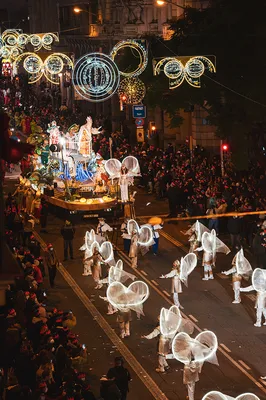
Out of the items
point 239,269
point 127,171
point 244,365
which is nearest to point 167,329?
point 244,365

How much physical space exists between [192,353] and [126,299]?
391 cm

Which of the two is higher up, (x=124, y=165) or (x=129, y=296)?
(x=124, y=165)

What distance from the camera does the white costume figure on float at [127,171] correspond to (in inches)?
1437

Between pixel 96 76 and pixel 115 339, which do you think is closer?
pixel 115 339

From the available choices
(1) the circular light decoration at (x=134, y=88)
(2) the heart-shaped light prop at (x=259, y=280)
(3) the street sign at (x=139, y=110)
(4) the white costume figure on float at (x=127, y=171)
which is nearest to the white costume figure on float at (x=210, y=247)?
(2) the heart-shaped light prop at (x=259, y=280)

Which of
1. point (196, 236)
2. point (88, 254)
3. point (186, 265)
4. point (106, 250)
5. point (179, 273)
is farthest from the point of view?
point (88, 254)

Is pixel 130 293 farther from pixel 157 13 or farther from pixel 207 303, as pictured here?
pixel 157 13

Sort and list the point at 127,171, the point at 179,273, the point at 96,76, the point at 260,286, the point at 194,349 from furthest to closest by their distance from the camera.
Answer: the point at 96,76 → the point at 127,171 → the point at 179,273 → the point at 260,286 → the point at 194,349

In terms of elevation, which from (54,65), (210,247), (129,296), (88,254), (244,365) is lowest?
(244,365)

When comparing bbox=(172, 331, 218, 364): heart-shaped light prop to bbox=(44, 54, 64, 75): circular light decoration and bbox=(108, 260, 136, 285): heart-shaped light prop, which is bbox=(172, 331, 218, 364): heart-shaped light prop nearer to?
bbox=(108, 260, 136, 285): heart-shaped light prop

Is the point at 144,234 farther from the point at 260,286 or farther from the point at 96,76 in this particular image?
the point at 96,76

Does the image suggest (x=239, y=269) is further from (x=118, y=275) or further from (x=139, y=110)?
(x=139, y=110)

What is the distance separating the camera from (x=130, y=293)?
22875mm

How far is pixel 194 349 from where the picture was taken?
62.8ft
